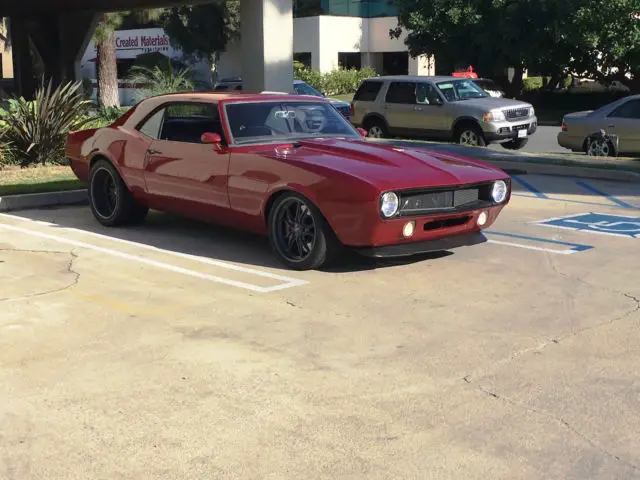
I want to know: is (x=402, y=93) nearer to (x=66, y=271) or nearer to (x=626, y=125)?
(x=626, y=125)

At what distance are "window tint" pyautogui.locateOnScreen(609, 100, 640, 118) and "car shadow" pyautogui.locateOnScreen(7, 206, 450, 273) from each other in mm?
10299

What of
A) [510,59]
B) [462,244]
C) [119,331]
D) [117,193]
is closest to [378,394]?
[119,331]

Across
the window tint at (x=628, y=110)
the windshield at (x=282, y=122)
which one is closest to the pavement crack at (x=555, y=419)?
the windshield at (x=282, y=122)

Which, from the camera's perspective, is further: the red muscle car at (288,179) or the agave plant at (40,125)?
the agave plant at (40,125)

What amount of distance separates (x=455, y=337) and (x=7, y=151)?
1054cm

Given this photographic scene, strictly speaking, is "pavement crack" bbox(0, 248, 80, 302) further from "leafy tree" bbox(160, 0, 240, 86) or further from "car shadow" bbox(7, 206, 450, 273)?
"leafy tree" bbox(160, 0, 240, 86)

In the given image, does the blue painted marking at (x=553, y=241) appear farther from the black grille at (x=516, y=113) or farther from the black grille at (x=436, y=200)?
the black grille at (x=516, y=113)

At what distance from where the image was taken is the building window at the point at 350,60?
175 feet

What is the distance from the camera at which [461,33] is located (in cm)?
3472

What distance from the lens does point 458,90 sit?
20.0 m

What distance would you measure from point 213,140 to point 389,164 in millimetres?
1681

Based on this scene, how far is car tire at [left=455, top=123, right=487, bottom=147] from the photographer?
18938mm

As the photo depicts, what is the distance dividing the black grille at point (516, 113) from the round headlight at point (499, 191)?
38.6 ft

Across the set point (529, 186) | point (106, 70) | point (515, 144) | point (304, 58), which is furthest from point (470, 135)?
point (304, 58)
